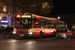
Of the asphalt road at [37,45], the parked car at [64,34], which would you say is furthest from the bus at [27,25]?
the asphalt road at [37,45]

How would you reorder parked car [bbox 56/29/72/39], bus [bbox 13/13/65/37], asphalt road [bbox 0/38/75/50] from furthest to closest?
parked car [bbox 56/29/72/39] < bus [bbox 13/13/65/37] < asphalt road [bbox 0/38/75/50]

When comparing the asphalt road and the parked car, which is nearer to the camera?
the asphalt road

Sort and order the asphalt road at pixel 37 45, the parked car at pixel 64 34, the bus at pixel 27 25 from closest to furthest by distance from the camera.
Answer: the asphalt road at pixel 37 45 < the bus at pixel 27 25 < the parked car at pixel 64 34

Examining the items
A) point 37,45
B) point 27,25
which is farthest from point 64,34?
point 37,45

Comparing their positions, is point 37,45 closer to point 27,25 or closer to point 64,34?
point 27,25

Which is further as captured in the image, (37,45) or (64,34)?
(64,34)

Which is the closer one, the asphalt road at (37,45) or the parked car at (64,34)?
the asphalt road at (37,45)

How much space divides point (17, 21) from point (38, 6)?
570 inches

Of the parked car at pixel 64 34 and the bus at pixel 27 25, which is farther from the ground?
the bus at pixel 27 25

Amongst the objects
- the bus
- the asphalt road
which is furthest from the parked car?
the asphalt road

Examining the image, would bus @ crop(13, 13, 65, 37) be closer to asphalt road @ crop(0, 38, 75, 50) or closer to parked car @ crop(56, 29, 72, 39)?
parked car @ crop(56, 29, 72, 39)

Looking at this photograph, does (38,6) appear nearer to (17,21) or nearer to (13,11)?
(13,11)

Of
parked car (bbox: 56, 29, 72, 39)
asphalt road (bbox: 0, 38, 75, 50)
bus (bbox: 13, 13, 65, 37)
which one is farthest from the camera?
parked car (bbox: 56, 29, 72, 39)

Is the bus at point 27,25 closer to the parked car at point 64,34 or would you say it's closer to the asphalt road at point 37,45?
the parked car at point 64,34
